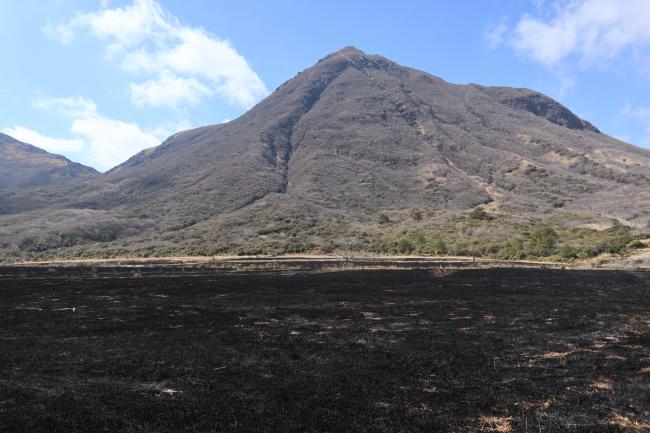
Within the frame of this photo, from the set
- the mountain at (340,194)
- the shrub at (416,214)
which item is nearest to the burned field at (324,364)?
the mountain at (340,194)

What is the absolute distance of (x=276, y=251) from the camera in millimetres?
91812

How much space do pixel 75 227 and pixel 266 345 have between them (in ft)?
373

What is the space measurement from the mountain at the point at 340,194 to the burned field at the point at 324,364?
66.7 meters

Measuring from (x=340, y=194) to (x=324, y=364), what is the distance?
130 meters

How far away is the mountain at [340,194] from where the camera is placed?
4262 inches

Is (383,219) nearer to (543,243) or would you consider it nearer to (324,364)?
(543,243)

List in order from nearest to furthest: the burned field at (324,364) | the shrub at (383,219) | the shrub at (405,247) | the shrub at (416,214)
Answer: the burned field at (324,364) < the shrub at (405,247) < the shrub at (383,219) < the shrub at (416,214)

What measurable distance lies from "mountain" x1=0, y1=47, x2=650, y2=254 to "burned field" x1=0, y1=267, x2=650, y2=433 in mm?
66683

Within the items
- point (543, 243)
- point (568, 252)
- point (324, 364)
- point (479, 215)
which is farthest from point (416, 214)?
point (324, 364)

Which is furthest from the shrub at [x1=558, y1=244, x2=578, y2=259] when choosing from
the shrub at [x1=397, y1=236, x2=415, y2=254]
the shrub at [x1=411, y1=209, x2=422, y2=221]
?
the shrub at [x1=411, y1=209, x2=422, y2=221]

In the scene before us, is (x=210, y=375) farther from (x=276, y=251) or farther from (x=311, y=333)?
(x=276, y=251)

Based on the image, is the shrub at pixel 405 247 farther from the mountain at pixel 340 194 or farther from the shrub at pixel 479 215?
the shrub at pixel 479 215

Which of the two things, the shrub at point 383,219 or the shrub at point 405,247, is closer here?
the shrub at point 405,247

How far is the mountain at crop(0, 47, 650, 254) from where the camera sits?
108m
